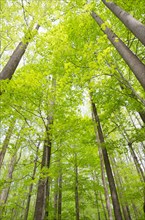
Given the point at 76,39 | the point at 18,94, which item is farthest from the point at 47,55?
the point at 18,94

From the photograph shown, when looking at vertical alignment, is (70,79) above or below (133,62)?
above

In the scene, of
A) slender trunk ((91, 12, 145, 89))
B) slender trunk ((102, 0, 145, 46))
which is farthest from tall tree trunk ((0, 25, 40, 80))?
slender trunk ((91, 12, 145, 89))


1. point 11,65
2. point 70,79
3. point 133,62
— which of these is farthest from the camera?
point 11,65

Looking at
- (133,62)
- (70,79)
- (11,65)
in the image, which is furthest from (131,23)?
(11,65)

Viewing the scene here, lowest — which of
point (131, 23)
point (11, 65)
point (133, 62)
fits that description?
point (133, 62)

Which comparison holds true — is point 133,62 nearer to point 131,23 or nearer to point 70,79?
point 131,23

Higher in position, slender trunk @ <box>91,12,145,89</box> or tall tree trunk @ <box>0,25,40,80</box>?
tall tree trunk @ <box>0,25,40,80</box>

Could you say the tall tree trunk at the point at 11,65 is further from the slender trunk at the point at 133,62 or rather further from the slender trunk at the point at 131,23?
the slender trunk at the point at 133,62

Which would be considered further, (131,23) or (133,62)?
(131,23)

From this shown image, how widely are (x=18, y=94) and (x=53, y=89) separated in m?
1.46

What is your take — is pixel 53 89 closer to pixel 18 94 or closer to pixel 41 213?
pixel 18 94

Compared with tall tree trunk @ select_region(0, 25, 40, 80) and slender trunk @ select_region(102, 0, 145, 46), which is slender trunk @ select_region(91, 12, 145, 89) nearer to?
slender trunk @ select_region(102, 0, 145, 46)

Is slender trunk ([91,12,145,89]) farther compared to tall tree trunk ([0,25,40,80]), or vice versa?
tall tree trunk ([0,25,40,80])

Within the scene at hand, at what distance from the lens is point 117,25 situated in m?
6.63
